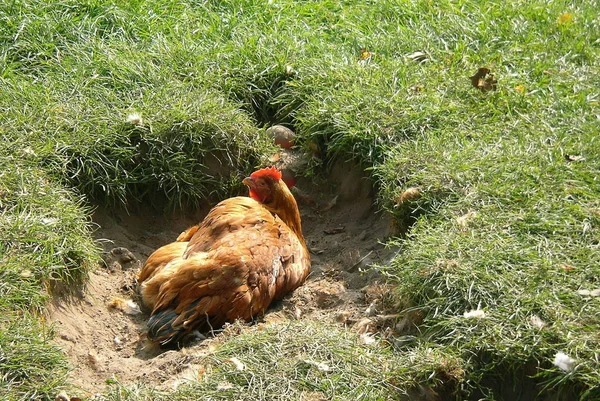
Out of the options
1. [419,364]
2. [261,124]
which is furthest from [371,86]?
[419,364]

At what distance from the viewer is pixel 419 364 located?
4.84m

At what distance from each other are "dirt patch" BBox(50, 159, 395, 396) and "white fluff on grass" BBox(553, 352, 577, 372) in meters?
1.08

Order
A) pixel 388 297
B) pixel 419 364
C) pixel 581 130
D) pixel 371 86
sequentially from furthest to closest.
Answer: pixel 371 86 → pixel 581 130 → pixel 388 297 → pixel 419 364

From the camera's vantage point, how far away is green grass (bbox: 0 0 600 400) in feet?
16.0

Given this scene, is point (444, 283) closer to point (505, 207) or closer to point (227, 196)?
point (505, 207)

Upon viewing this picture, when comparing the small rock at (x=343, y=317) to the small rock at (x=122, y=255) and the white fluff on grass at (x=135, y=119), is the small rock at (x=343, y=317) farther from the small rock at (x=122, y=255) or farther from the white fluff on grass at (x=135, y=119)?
the white fluff on grass at (x=135, y=119)

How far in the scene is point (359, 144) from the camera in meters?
6.76

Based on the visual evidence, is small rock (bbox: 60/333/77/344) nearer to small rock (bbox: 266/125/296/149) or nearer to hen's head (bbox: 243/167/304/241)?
hen's head (bbox: 243/167/304/241)

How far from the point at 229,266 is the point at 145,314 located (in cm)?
72

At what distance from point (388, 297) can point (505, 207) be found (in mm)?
981

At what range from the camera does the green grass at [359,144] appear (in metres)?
4.86

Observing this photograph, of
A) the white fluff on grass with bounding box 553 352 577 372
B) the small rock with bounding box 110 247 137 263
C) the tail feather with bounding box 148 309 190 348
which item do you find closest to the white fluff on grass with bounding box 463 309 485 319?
the white fluff on grass with bounding box 553 352 577 372

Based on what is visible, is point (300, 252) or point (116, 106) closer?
point (300, 252)

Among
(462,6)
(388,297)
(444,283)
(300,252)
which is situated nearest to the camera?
(444,283)
